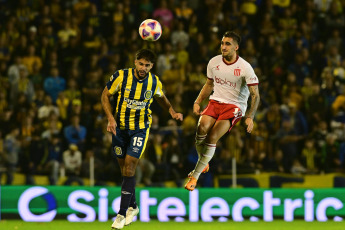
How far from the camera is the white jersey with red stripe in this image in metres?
10.6

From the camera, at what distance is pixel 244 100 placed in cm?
1098

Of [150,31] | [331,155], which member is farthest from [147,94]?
[331,155]

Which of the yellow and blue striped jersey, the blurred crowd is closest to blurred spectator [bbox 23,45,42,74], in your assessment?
the blurred crowd

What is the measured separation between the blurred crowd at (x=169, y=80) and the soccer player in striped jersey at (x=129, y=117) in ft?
13.6

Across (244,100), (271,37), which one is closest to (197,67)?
(271,37)

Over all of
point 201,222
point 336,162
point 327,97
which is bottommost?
point 201,222

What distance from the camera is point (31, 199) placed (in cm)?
1438

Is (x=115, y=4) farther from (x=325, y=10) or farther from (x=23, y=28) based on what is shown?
(x=325, y=10)

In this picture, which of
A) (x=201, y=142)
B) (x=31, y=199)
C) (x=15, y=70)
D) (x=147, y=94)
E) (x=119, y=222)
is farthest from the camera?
(x=15, y=70)

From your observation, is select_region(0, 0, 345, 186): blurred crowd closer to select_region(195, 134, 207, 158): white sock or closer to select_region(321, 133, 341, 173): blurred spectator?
select_region(321, 133, 341, 173): blurred spectator

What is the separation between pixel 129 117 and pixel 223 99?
1.31 meters

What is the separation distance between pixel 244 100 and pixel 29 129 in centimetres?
595

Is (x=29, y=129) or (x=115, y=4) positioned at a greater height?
(x=115, y=4)

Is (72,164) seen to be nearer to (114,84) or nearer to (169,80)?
(169,80)
